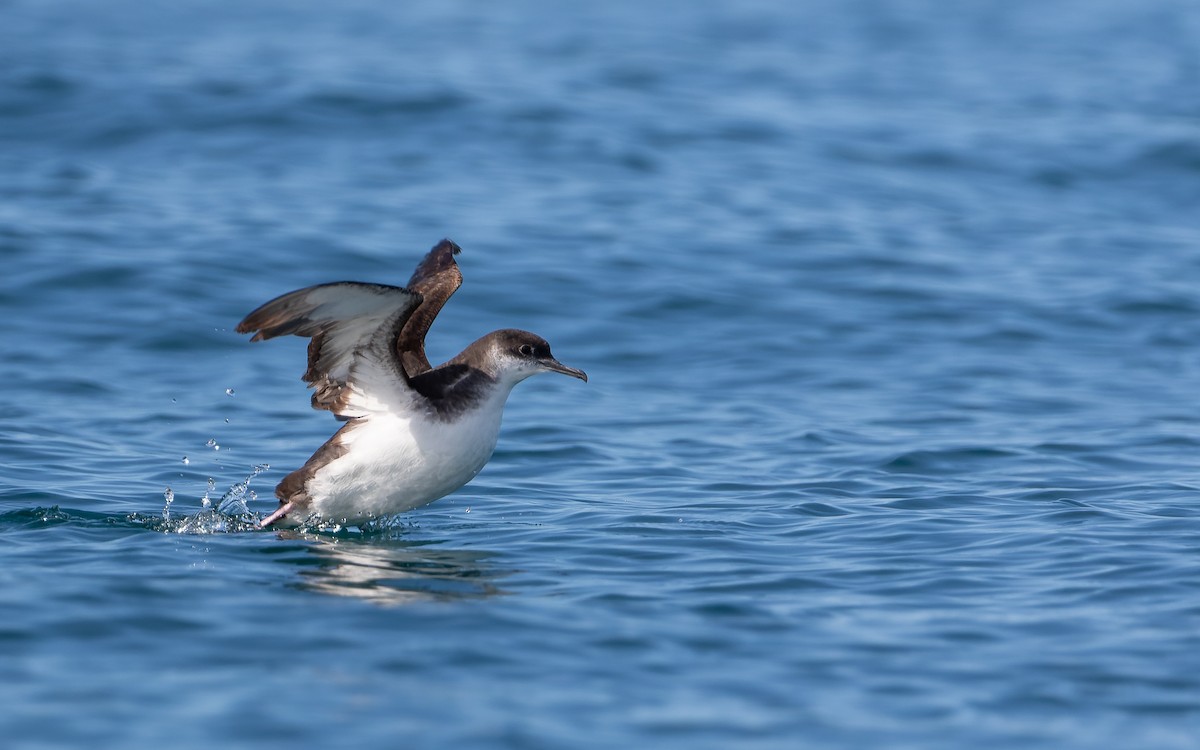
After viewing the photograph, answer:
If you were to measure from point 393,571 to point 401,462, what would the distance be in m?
0.81

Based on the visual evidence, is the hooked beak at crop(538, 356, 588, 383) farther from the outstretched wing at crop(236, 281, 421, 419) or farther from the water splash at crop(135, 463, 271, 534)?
the water splash at crop(135, 463, 271, 534)

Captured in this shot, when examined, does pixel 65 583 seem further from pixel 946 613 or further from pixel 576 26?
pixel 576 26

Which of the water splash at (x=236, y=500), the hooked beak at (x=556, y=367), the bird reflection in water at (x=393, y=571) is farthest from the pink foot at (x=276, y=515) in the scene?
the hooked beak at (x=556, y=367)

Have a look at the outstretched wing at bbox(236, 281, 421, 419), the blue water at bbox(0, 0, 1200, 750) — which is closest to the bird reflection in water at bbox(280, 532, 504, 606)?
the blue water at bbox(0, 0, 1200, 750)

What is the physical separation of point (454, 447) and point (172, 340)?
6.03 metres

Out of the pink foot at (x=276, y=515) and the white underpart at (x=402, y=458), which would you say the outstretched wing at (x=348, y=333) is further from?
the pink foot at (x=276, y=515)

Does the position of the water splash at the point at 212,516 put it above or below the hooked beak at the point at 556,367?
below

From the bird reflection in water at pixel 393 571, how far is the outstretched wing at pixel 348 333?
87cm

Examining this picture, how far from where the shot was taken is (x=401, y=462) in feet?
30.9

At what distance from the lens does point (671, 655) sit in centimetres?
743

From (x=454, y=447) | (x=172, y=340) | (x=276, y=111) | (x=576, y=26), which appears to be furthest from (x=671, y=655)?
(x=576, y=26)

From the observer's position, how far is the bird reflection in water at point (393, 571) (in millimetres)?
8344

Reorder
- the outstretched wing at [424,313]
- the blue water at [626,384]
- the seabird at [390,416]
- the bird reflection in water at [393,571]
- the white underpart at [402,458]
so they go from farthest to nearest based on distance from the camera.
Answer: the outstretched wing at [424,313] → the white underpart at [402,458] → the seabird at [390,416] → the bird reflection in water at [393,571] → the blue water at [626,384]

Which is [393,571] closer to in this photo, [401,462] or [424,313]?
[401,462]
